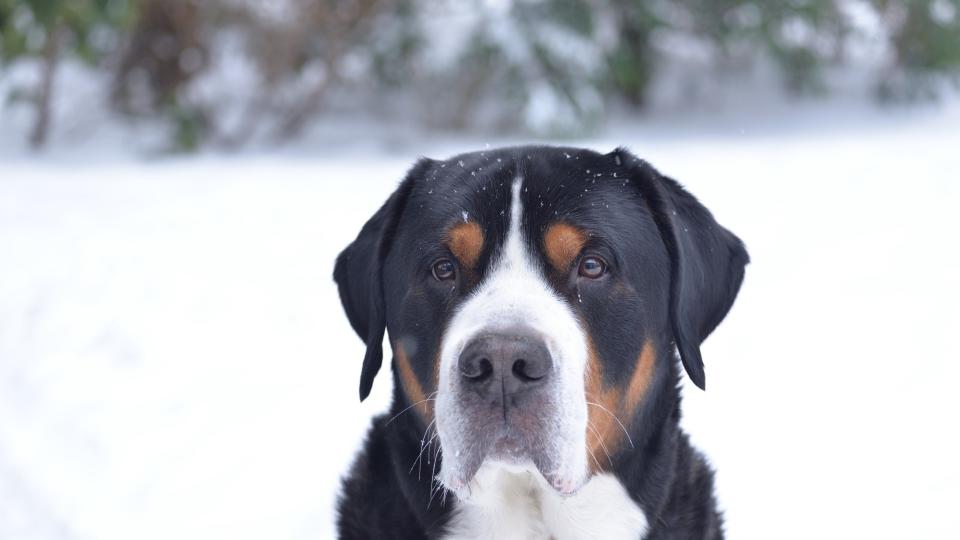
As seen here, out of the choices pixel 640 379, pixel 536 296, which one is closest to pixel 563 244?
pixel 536 296

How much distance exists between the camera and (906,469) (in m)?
4.95

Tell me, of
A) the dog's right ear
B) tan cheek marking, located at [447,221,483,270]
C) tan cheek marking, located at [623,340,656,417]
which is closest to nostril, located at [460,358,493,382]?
tan cheek marking, located at [447,221,483,270]

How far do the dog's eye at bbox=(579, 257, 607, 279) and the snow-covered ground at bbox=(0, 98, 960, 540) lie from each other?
183cm

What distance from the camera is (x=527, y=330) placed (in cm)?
270

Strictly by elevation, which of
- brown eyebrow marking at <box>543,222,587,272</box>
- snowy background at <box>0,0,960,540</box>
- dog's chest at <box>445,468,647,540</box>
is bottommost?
snowy background at <box>0,0,960,540</box>

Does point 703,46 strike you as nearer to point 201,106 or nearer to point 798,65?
point 798,65

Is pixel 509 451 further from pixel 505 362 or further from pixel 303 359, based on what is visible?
pixel 303 359

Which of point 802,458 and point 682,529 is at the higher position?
point 682,529

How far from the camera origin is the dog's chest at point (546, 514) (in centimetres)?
313

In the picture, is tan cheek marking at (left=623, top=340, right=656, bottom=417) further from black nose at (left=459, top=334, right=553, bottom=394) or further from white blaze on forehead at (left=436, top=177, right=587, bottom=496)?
black nose at (left=459, top=334, right=553, bottom=394)

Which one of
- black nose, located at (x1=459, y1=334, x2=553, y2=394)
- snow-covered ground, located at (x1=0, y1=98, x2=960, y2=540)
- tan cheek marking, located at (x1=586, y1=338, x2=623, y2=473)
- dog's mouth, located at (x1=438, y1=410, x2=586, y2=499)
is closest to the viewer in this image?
black nose, located at (x1=459, y1=334, x2=553, y2=394)

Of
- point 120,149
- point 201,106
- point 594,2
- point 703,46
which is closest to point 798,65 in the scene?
point 703,46

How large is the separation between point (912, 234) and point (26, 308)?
5793 mm

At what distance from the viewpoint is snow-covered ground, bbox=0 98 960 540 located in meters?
4.86
